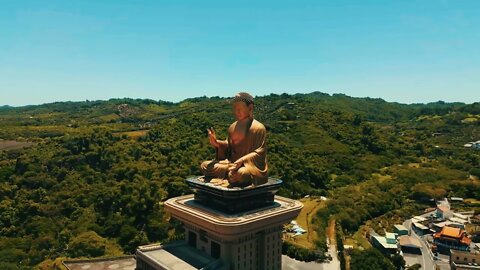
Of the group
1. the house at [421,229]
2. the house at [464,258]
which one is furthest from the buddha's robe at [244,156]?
the house at [421,229]

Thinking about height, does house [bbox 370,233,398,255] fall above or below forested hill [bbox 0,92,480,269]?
below

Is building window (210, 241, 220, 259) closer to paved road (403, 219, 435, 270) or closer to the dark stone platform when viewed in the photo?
the dark stone platform

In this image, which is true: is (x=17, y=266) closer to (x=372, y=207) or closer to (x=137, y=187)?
(x=137, y=187)

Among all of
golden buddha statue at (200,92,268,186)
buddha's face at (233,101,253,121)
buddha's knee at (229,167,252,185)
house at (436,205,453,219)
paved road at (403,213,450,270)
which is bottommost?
paved road at (403,213,450,270)

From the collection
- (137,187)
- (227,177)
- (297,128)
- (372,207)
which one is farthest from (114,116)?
(227,177)

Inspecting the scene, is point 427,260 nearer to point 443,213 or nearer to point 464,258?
point 464,258

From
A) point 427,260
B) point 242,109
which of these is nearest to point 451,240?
point 427,260

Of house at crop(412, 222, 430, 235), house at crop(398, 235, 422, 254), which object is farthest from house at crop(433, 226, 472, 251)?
house at crop(412, 222, 430, 235)
